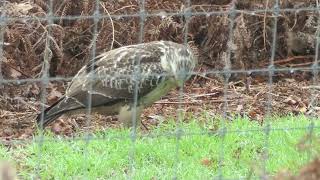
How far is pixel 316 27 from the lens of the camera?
10633 mm

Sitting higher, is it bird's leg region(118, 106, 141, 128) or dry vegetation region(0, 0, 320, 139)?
dry vegetation region(0, 0, 320, 139)

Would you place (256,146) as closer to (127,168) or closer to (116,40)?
(127,168)

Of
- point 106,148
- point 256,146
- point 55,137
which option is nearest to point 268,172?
point 256,146

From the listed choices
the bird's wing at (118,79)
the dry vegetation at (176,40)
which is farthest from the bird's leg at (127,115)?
the dry vegetation at (176,40)

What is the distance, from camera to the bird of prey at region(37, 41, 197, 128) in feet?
27.7

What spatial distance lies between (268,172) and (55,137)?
6.47 feet

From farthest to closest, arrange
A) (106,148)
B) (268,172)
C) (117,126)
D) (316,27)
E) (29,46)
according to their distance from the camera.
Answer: (316,27) → (29,46) → (117,126) → (106,148) → (268,172)

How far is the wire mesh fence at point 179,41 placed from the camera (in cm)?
940

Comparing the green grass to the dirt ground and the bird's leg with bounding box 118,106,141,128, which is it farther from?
the dirt ground

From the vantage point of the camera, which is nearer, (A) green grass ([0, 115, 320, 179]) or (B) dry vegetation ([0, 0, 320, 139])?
(A) green grass ([0, 115, 320, 179])

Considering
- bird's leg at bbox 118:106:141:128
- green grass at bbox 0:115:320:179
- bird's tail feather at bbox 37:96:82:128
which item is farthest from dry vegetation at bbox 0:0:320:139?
green grass at bbox 0:115:320:179

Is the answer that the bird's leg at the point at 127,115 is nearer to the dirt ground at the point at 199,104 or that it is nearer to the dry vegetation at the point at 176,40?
the dirt ground at the point at 199,104

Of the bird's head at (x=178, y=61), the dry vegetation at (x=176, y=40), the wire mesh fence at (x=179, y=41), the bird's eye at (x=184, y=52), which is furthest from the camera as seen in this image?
the dry vegetation at (x=176, y=40)

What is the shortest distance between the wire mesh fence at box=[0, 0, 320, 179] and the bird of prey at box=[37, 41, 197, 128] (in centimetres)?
9
